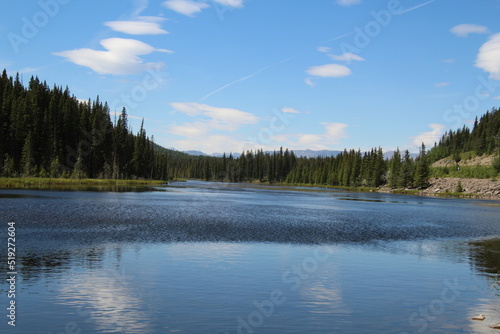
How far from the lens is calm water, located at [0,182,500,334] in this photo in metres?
13.8

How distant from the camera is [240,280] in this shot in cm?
1916

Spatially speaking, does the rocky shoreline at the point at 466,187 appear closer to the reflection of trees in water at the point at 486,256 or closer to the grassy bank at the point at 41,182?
the grassy bank at the point at 41,182

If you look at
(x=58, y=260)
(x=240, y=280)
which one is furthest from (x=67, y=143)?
(x=240, y=280)

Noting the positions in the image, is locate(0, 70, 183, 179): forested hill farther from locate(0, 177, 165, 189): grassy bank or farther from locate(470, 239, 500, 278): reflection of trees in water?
locate(470, 239, 500, 278): reflection of trees in water

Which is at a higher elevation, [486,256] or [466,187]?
[466,187]

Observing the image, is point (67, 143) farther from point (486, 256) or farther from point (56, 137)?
point (486, 256)

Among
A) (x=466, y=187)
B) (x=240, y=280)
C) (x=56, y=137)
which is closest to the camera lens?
(x=240, y=280)

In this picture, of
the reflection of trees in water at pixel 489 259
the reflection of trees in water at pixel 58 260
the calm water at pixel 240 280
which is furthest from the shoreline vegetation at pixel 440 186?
the reflection of trees in water at pixel 489 259

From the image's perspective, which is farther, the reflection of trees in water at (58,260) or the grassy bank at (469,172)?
the grassy bank at (469,172)

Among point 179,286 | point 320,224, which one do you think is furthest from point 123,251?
point 320,224

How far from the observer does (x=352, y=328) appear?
1346cm

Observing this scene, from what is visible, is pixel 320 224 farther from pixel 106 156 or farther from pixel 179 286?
pixel 106 156

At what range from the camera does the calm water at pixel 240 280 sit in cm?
1376

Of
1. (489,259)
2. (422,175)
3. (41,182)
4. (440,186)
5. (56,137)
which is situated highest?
(56,137)
